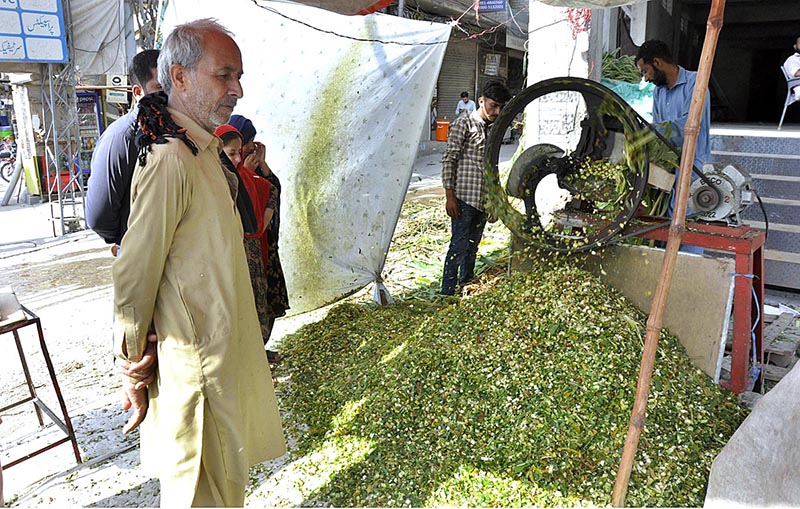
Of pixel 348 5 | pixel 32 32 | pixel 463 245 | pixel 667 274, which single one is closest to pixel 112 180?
pixel 348 5

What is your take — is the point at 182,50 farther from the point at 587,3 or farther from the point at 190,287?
the point at 587,3

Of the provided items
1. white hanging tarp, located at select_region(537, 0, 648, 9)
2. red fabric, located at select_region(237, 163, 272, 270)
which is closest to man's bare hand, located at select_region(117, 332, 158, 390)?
red fabric, located at select_region(237, 163, 272, 270)

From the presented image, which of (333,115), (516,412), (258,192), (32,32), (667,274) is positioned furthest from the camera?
(32,32)

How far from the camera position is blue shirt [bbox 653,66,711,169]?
3.67 meters

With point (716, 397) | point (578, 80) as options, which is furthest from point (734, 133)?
point (716, 397)

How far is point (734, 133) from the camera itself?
525 centimetres

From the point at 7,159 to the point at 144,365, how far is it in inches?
549

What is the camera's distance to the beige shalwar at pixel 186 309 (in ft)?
5.42

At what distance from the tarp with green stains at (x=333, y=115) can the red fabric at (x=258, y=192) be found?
0.68m

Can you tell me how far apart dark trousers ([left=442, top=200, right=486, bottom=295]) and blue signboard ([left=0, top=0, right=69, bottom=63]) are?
5972mm

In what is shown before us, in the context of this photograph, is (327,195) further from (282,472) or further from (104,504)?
(104,504)

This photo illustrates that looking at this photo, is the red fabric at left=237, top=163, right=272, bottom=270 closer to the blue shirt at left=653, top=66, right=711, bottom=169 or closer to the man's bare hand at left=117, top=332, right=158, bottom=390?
the man's bare hand at left=117, top=332, right=158, bottom=390

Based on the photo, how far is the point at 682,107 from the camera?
382cm

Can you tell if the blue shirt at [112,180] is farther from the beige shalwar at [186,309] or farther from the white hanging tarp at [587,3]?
the white hanging tarp at [587,3]
